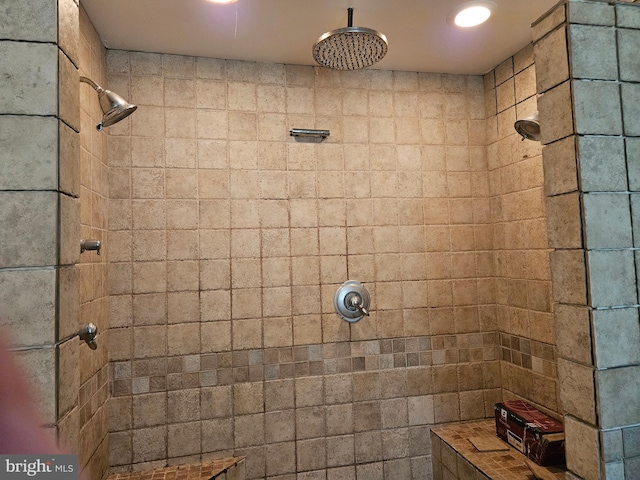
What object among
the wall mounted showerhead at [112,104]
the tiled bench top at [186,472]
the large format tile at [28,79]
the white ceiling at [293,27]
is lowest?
the tiled bench top at [186,472]

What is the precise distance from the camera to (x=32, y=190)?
26.5 inches

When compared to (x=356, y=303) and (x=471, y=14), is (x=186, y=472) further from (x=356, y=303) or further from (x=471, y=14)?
(x=471, y=14)

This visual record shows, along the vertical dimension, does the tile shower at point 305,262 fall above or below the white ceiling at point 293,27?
below

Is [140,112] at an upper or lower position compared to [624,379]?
upper

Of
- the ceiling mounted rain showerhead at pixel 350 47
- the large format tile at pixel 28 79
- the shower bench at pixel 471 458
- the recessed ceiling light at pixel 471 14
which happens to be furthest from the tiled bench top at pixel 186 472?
the recessed ceiling light at pixel 471 14

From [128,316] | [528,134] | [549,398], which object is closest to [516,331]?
[549,398]

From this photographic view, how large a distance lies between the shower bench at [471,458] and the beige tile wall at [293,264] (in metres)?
0.06

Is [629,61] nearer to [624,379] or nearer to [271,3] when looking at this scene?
[624,379]

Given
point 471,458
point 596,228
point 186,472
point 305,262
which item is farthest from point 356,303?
point 596,228

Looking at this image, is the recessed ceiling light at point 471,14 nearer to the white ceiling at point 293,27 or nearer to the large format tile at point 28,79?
the white ceiling at point 293,27

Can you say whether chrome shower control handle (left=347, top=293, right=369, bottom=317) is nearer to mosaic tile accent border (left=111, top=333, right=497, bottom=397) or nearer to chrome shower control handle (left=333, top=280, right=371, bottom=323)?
chrome shower control handle (left=333, top=280, right=371, bottom=323)

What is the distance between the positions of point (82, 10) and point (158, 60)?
35 centimetres

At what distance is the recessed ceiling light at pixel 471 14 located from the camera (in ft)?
4.93

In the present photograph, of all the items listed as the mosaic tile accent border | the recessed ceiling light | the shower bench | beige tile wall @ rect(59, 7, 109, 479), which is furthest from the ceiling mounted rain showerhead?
the shower bench
